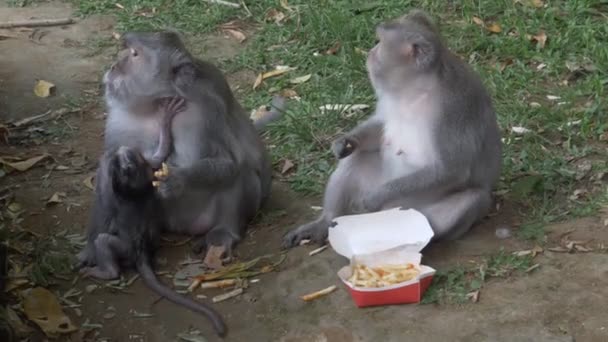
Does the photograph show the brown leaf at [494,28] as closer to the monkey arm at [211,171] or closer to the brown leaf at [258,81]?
the brown leaf at [258,81]

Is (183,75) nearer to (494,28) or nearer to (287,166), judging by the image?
(287,166)

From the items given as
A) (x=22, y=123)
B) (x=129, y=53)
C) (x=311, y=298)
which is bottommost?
(x=22, y=123)

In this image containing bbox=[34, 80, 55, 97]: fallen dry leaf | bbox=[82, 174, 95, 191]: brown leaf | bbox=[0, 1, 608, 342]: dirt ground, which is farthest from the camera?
bbox=[34, 80, 55, 97]: fallen dry leaf

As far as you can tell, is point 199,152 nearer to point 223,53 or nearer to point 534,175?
point 534,175

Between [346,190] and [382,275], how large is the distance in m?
0.69

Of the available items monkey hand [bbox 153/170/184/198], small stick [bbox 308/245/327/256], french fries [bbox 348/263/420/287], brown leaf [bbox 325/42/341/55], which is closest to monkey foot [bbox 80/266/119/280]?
monkey hand [bbox 153/170/184/198]

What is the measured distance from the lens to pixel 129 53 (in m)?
5.02

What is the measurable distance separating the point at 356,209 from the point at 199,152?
830 millimetres

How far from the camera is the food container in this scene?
4.71m

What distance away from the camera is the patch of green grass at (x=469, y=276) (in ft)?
14.8

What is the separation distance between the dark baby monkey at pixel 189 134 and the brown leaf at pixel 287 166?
66cm

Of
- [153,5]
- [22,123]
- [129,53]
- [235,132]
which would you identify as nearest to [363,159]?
[235,132]

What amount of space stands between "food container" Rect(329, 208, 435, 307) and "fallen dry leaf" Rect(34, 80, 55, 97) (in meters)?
3.03

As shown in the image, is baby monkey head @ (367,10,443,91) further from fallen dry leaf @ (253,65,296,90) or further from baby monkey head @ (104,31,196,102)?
fallen dry leaf @ (253,65,296,90)
